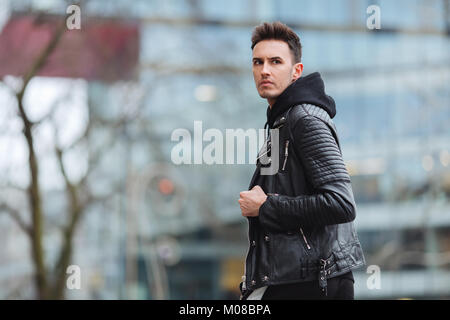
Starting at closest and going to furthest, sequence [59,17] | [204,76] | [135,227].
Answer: [59,17]
[204,76]
[135,227]

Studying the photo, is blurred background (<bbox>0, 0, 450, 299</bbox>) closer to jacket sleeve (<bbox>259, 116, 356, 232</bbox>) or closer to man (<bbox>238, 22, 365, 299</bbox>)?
man (<bbox>238, 22, 365, 299</bbox>)

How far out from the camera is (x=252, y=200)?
2135 mm

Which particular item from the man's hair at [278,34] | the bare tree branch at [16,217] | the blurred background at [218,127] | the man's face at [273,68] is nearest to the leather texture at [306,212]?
the man's face at [273,68]

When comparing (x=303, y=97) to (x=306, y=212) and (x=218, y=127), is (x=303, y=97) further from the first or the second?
(x=218, y=127)

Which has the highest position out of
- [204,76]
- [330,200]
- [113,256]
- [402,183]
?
[204,76]

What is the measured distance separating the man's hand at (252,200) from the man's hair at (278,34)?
445mm

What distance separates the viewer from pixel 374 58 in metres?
18.5

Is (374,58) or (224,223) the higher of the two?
(374,58)

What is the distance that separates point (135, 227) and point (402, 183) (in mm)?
7150

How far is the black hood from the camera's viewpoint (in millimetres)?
2166

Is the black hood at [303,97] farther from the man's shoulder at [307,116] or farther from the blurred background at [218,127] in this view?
the blurred background at [218,127]
